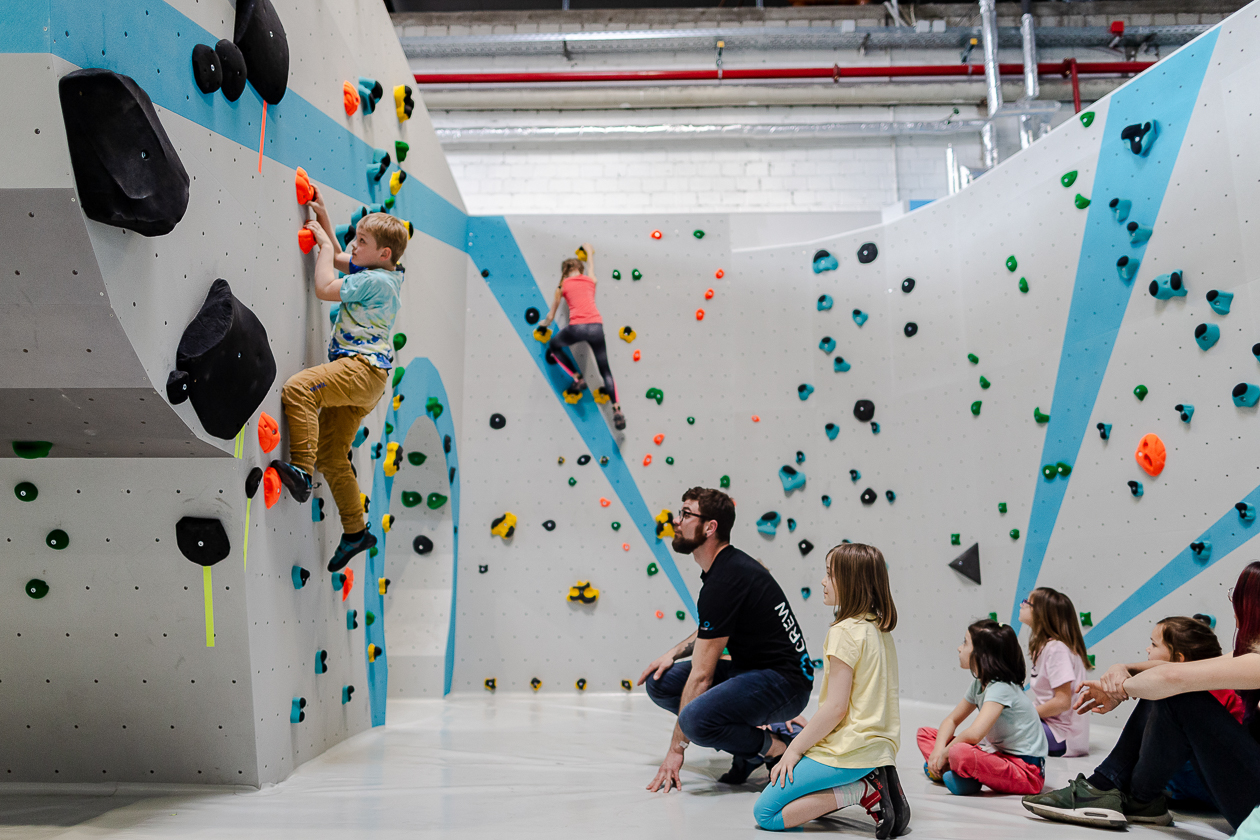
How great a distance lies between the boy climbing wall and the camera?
8.57ft

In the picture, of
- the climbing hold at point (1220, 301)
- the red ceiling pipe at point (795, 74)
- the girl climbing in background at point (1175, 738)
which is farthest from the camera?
the red ceiling pipe at point (795, 74)

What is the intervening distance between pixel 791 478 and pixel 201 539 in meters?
3.71

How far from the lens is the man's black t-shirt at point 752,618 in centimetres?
267

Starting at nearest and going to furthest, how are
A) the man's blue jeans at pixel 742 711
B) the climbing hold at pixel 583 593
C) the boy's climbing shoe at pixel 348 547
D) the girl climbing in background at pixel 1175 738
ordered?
the girl climbing in background at pixel 1175 738
the man's blue jeans at pixel 742 711
the boy's climbing shoe at pixel 348 547
the climbing hold at pixel 583 593

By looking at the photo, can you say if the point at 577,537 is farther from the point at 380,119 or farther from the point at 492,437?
the point at 380,119

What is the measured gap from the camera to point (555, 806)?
2.43 meters

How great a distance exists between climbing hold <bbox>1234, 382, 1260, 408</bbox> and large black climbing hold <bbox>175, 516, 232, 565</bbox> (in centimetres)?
352

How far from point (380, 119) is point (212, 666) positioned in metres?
2.31

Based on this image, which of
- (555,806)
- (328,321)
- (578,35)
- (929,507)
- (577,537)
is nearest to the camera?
(555,806)

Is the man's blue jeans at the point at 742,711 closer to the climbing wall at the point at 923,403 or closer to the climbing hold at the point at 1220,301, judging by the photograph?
the climbing wall at the point at 923,403

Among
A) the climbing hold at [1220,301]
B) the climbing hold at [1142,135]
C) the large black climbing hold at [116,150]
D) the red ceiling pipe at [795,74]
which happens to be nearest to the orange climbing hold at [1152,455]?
the climbing hold at [1220,301]

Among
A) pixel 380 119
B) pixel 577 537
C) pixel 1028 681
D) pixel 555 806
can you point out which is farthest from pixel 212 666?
pixel 1028 681

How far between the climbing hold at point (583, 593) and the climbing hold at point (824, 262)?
2.44 metres

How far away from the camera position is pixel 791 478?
5.33 metres
